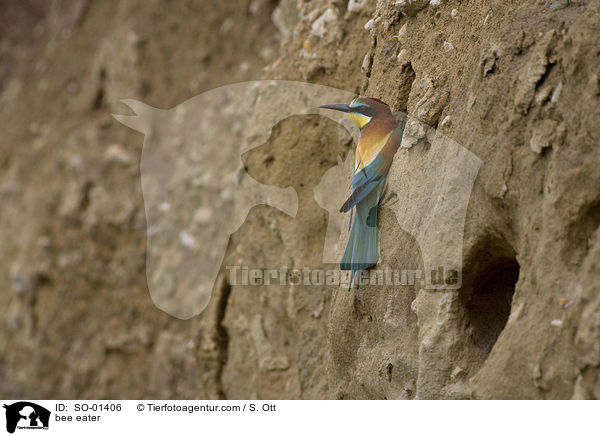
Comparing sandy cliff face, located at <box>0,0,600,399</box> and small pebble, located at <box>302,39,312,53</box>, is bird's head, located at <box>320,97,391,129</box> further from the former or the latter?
small pebble, located at <box>302,39,312,53</box>

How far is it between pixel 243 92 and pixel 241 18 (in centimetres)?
82

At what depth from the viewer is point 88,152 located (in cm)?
640

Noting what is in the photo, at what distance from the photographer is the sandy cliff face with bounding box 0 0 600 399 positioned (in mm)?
1634

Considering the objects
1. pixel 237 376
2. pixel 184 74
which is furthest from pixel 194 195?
pixel 237 376

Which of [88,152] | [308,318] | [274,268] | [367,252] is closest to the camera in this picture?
[367,252]

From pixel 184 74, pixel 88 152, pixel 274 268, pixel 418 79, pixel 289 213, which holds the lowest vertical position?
pixel 274 268

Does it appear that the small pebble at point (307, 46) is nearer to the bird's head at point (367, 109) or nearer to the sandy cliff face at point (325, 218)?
the sandy cliff face at point (325, 218)

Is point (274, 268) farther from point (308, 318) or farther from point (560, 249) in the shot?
point (560, 249)
